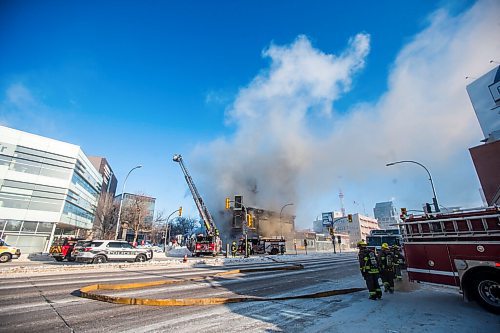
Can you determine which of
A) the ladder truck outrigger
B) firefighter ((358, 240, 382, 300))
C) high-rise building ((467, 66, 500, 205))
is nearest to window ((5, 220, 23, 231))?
the ladder truck outrigger

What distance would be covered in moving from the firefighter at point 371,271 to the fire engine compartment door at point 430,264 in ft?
2.99

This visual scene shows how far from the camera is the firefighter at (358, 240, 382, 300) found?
6434mm

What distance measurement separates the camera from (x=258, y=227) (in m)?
51.9

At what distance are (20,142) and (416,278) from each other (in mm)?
41960

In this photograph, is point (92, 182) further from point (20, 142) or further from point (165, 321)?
point (165, 321)

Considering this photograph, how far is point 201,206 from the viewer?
1197 inches

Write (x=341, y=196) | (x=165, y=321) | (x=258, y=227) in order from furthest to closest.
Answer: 1. (x=341, y=196)
2. (x=258, y=227)
3. (x=165, y=321)

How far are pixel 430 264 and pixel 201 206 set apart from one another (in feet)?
87.0

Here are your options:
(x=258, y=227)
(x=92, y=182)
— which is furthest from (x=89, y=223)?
(x=258, y=227)

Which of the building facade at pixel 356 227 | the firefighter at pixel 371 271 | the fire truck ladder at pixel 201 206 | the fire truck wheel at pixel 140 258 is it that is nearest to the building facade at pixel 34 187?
the fire truck ladder at pixel 201 206

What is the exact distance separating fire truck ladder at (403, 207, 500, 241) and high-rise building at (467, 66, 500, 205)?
20.1 meters

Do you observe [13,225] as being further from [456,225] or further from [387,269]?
[456,225]

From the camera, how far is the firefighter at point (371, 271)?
21.1 feet

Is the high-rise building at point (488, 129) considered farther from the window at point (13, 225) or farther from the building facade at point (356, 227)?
the building facade at point (356, 227)
